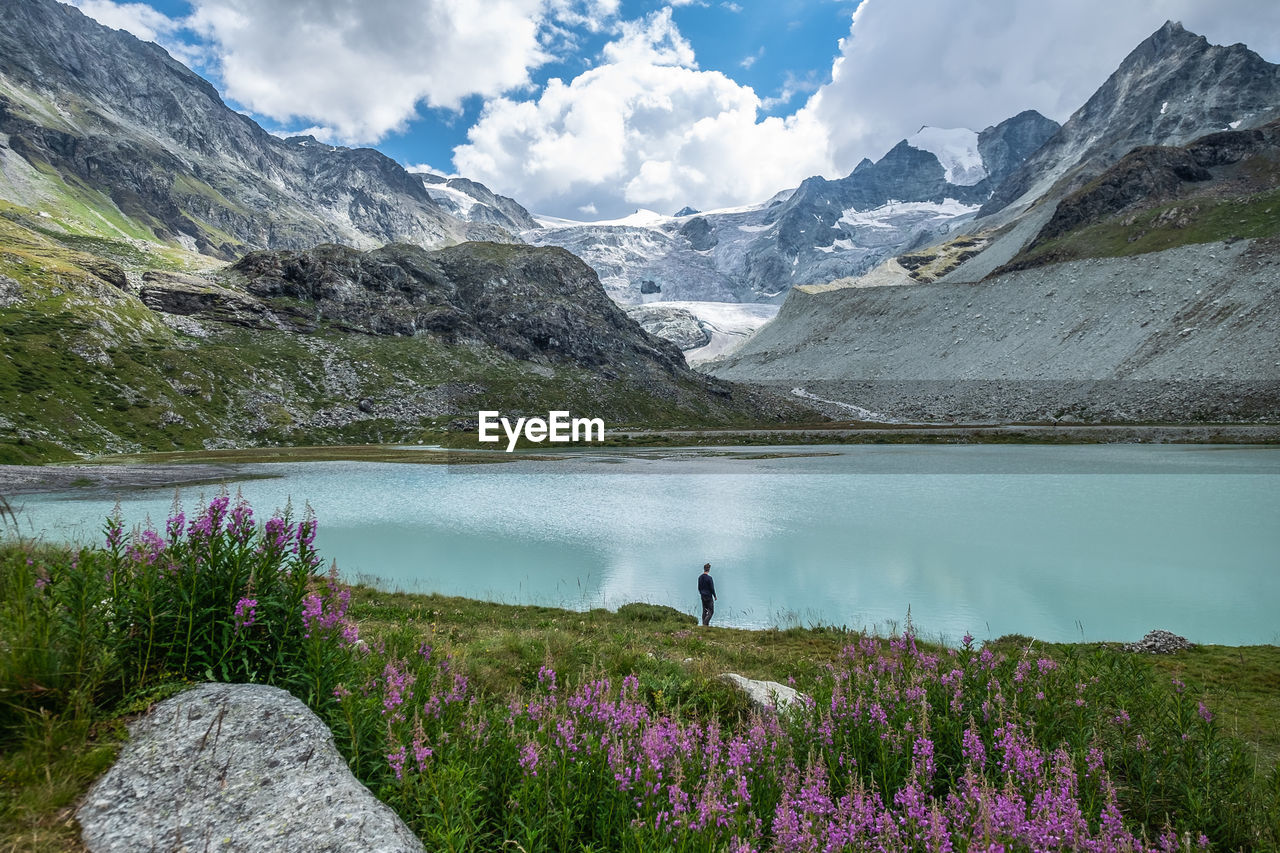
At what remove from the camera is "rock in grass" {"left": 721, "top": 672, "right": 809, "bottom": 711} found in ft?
27.7

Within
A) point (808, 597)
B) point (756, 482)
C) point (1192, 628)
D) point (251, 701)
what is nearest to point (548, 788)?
point (251, 701)

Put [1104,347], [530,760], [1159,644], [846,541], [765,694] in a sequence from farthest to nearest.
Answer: [1104,347] → [846,541] → [1159,644] → [765,694] → [530,760]

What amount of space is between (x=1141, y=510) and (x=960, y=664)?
46.6 metres

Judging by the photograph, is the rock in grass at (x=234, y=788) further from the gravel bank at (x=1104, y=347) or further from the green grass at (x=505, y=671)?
the gravel bank at (x=1104, y=347)

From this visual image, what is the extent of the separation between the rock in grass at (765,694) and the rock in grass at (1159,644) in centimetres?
1346

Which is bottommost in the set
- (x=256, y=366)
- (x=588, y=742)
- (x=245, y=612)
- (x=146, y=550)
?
(x=588, y=742)

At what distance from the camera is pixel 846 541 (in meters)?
34.9

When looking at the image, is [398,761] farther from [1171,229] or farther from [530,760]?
[1171,229]

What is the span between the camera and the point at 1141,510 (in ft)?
141

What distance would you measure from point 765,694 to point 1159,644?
15230 mm

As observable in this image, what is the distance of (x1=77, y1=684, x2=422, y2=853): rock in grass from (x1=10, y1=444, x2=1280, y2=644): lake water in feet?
34.6

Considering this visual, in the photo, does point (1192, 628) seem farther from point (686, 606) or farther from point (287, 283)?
point (287, 283)

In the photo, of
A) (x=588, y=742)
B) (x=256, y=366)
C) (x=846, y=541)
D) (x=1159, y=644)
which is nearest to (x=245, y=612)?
(x=588, y=742)

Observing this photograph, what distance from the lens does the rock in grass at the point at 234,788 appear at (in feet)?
13.2
